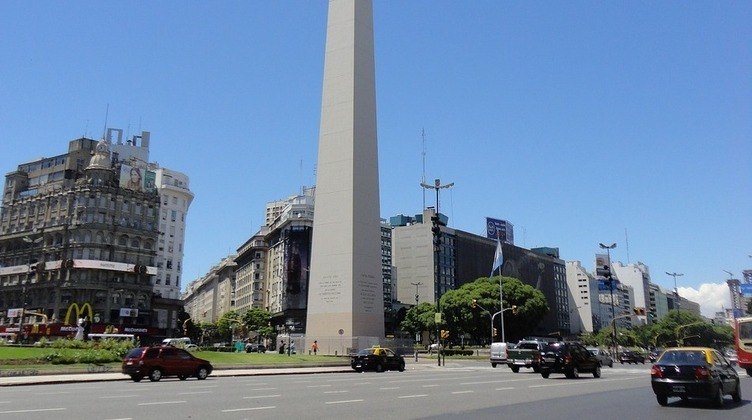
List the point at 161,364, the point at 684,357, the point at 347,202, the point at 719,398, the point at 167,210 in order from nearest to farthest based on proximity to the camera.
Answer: the point at 719,398
the point at 684,357
the point at 161,364
the point at 347,202
the point at 167,210

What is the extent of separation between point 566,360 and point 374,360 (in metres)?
A: 11.2

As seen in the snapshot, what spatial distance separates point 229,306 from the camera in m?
171

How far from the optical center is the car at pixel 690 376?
561 inches

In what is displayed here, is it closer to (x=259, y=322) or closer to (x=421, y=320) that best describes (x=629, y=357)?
(x=421, y=320)

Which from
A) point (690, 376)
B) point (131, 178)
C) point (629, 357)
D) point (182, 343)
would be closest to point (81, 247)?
point (131, 178)

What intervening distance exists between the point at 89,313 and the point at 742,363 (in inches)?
3148

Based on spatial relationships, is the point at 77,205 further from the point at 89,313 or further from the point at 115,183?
the point at 89,313

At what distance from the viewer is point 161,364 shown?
25.4 meters

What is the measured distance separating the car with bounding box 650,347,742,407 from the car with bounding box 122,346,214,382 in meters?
19.1

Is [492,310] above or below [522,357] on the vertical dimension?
above

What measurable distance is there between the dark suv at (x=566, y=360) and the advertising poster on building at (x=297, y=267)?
8640 cm

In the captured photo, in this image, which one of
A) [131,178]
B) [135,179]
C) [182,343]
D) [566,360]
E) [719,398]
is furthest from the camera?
[135,179]

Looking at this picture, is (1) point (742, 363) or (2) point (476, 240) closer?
(1) point (742, 363)

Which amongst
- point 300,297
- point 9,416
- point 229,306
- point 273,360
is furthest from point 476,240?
point 9,416
